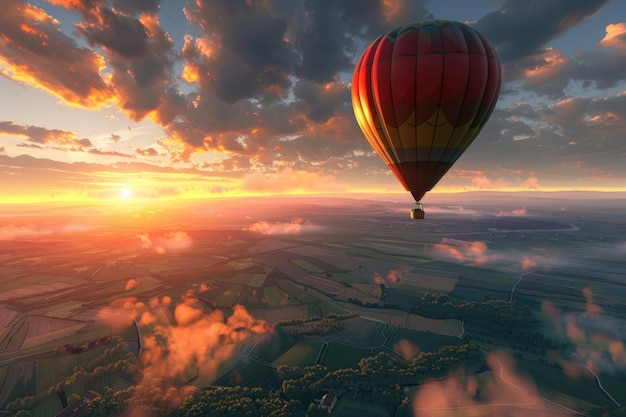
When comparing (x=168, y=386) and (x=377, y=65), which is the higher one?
(x=377, y=65)

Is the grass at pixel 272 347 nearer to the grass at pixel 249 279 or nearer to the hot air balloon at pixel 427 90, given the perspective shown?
the grass at pixel 249 279

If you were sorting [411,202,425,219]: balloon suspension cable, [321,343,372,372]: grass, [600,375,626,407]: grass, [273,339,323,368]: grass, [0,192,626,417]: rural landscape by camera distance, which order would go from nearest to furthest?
[411,202,425,219]: balloon suspension cable, [0,192,626,417]: rural landscape, [600,375,626,407]: grass, [321,343,372,372]: grass, [273,339,323,368]: grass

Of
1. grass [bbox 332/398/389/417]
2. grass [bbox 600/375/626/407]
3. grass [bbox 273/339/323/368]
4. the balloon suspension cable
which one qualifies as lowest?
grass [bbox 332/398/389/417]

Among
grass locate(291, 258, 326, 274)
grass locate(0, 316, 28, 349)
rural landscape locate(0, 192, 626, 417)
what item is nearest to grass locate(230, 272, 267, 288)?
rural landscape locate(0, 192, 626, 417)

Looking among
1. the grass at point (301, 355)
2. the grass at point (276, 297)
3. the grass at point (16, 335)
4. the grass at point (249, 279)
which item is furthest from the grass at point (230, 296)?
the grass at point (16, 335)

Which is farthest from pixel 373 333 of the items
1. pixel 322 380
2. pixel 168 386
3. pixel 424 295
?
pixel 168 386

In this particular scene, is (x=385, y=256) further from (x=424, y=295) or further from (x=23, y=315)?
(x=23, y=315)

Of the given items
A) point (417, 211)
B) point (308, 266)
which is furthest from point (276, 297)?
point (417, 211)

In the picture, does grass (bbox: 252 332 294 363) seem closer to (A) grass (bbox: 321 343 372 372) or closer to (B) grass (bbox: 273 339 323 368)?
(B) grass (bbox: 273 339 323 368)
